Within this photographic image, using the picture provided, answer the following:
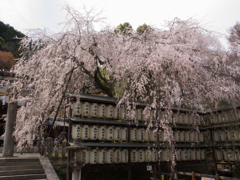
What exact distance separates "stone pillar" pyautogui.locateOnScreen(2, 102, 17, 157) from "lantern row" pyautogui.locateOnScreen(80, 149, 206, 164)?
166 inches

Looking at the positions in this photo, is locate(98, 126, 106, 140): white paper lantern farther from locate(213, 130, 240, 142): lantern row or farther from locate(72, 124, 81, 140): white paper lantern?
locate(213, 130, 240, 142): lantern row

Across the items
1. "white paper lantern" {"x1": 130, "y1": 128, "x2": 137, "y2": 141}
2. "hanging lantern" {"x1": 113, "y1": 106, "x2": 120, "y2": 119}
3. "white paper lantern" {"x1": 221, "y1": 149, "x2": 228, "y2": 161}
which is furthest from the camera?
"white paper lantern" {"x1": 221, "y1": 149, "x2": 228, "y2": 161}

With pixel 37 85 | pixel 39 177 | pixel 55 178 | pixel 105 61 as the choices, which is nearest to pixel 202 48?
pixel 105 61

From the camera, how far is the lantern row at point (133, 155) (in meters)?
6.76

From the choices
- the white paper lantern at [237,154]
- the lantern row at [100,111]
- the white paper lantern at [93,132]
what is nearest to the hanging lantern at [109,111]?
the lantern row at [100,111]

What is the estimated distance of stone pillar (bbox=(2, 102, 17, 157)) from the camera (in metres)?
8.51

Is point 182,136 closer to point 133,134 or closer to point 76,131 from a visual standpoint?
point 133,134

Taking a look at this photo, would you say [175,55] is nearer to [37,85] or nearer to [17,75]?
[37,85]

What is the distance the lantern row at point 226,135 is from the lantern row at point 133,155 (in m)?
1.05

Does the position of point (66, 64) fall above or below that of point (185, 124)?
above

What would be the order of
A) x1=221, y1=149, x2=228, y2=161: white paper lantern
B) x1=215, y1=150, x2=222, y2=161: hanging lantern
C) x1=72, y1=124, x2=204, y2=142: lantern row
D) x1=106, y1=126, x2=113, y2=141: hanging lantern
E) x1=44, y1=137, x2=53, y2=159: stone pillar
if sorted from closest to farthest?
x1=72, y1=124, x2=204, y2=142: lantern row → x1=106, y1=126, x2=113, y2=141: hanging lantern → x1=44, y1=137, x2=53, y2=159: stone pillar → x1=221, y1=149, x2=228, y2=161: white paper lantern → x1=215, y1=150, x2=222, y2=161: hanging lantern

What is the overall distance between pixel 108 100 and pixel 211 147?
19.0ft

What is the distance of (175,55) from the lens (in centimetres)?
684

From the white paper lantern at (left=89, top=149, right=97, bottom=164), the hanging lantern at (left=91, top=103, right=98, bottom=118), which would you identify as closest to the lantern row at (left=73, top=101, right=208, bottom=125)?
the hanging lantern at (left=91, top=103, right=98, bottom=118)
